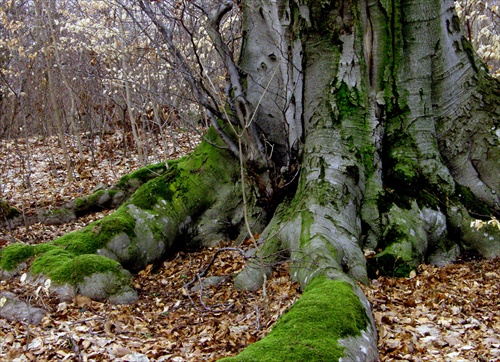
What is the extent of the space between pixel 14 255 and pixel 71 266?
1.09m

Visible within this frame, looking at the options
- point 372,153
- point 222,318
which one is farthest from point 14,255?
point 372,153

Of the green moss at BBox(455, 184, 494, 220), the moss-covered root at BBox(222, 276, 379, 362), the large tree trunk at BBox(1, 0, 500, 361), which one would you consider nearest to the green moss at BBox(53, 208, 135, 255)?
the large tree trunk at BBox(1, 0, 500, 361)

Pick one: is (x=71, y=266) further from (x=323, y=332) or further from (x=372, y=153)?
(x=372, y=153)

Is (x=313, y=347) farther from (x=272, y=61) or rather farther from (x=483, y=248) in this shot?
(x=272, y=61)

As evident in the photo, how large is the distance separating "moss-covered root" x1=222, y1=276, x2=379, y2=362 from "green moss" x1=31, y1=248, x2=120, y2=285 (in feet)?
9.00

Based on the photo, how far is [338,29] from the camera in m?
5.48


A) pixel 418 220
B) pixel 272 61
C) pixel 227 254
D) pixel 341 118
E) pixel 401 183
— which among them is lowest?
pixel 227 254

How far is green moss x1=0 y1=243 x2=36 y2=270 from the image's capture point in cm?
563

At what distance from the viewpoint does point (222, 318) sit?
14.7ft

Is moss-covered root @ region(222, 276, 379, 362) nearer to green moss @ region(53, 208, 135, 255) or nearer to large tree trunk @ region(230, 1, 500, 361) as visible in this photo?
large tree trunk @ region(230, 1, 500, 361)

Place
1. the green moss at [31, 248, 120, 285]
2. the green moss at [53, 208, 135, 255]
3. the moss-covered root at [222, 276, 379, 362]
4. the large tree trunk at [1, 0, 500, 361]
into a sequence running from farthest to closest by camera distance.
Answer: the green moss at [53, 208, 135, 255] → the large tree trunk at [1, 0, 500, 361] → the green moss at [31, 248, 120, 285] → the moss-covered root at [222, 276, 379, 362]

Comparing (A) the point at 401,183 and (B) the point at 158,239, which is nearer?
(A) the point at 401,183

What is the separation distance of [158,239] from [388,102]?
142 inches

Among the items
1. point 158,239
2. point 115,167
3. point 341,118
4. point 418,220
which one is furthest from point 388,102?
point 115,167
